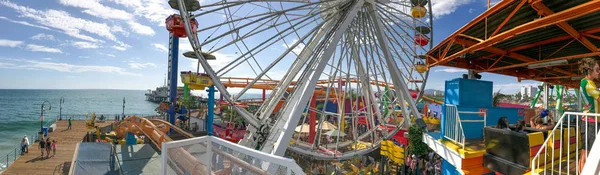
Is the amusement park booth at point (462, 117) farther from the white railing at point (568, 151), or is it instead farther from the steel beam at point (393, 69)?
the steel beam at point (393, 69)

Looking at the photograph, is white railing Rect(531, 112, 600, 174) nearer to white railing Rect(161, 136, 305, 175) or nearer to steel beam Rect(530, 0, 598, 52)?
steel beam Rect(530, 0, 598, 52)

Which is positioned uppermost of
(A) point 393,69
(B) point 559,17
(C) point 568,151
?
(B) point 559,17

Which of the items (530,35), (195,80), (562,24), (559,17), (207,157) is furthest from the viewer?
(195,80)

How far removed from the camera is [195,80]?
21.9 meters

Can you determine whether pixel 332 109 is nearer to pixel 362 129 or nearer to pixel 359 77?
pixel 362 129

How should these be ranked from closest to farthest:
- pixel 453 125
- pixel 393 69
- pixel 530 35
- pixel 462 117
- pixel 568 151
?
pixel 568 151, pixel 530 35, pixel 453 125, pixel 462 117, pixel 393 69

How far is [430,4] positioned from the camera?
16.2 meters

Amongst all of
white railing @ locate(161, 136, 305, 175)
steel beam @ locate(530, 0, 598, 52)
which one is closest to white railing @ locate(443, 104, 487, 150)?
steel beam @ locate(530, 0, 598, 52)

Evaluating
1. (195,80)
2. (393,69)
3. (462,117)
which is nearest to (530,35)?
(462,117)

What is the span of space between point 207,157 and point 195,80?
775 inches

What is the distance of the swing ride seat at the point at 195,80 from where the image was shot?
71.9 ft

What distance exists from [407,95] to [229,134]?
619 inches

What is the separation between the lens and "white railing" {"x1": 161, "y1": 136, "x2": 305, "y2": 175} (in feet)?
10.3

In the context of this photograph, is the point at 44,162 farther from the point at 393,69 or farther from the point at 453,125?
the point at 453,125
